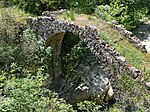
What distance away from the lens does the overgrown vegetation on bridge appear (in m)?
8.68

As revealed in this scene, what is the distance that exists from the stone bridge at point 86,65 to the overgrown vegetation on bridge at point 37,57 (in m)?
0.34

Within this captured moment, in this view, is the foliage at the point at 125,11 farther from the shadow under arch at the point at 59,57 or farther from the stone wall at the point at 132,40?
the stone wall at the point at 132,40

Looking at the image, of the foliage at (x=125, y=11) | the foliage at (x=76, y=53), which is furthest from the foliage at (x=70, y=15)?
the foliage at (x=125, y=11)

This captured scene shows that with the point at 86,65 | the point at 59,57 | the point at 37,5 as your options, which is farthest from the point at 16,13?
the point at 86,65

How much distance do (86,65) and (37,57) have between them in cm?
335

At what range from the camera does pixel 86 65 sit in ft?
53.3

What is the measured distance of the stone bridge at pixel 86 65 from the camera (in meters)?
11.4

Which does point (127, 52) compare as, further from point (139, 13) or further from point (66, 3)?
point (139, 13)

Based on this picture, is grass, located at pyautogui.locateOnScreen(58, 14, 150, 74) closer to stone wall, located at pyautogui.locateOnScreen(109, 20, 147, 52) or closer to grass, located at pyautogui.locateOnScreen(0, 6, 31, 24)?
stone wall, located at pyautogui.locateOnScreen(109, 20, 147, 52)

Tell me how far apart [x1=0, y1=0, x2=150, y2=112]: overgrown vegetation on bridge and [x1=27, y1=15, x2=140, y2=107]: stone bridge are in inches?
13.3

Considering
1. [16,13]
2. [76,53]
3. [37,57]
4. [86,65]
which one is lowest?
[86,65]

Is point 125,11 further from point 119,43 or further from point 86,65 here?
point 119,43

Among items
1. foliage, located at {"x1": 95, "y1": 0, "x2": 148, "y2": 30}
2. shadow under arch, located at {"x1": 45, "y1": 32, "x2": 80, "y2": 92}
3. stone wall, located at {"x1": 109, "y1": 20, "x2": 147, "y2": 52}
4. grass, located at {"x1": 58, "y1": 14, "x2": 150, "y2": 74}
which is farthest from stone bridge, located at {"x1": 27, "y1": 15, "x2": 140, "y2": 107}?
foliage, located at {"x1": 95, "y1": 0, "x2": 148, "y2": 30}

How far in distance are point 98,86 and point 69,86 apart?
1.76 m
